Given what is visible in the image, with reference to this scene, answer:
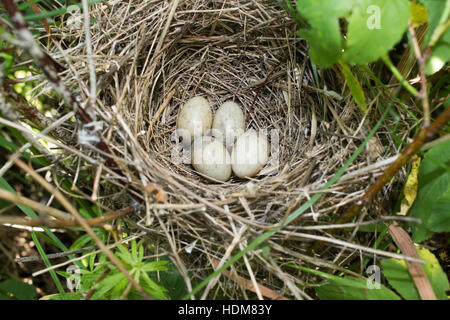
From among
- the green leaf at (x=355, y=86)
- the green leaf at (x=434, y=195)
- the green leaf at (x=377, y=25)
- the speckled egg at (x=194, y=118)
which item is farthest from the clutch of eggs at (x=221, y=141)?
the green leaf at (x=377, y=25)

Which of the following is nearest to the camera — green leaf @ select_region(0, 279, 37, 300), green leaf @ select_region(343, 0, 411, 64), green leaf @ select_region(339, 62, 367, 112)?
green leaf @ select_region(343, 0, 411, 64)

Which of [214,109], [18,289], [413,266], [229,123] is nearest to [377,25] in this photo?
[413,266]

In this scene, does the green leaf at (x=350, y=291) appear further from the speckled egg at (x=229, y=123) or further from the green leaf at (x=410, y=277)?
the speckled egg at (x=229, y=123)

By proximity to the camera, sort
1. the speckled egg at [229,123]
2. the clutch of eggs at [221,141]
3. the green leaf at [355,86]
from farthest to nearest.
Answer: the speckled egg at [229,123] < the clutch of eggs at [221,141] < the green leaf at [355,86]

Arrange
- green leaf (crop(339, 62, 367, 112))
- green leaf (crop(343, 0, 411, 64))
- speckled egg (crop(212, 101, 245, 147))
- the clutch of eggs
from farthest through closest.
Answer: speckled egg (crop(212, 101, 245, 147)) → the clutch of eggs → green leaf (crop(339, 62, 367, 112)) → green leaf (crop(343, 0, 411, 64))

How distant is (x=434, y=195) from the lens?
103cm

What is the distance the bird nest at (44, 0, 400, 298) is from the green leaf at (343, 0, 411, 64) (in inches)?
15.8

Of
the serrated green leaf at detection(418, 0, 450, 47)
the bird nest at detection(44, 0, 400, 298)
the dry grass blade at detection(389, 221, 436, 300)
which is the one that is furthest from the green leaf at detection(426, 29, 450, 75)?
the dry grass blade at detection(389, 221, 436, 300)

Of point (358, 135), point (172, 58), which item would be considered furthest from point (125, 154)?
point (358, 135)

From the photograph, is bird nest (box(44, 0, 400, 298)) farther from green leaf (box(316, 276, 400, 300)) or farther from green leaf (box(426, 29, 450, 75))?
green leaf (box(426, 29, 450, 75))

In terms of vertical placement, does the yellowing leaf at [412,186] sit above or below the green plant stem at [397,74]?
below

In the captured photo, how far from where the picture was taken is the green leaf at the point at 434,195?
3.31 feet

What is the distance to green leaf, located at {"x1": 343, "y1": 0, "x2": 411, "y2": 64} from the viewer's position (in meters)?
0.81

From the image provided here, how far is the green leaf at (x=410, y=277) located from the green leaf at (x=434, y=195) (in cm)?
8
